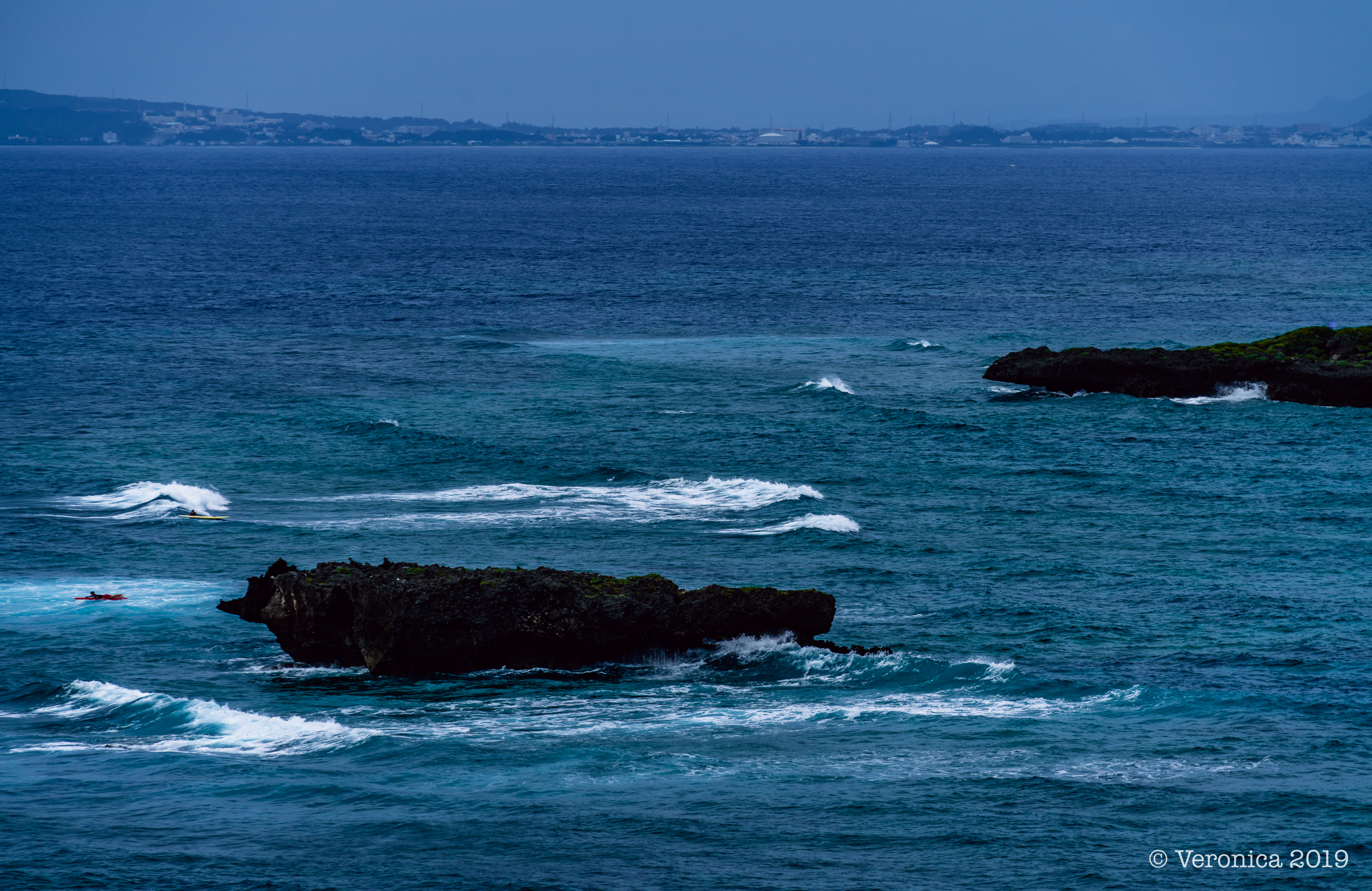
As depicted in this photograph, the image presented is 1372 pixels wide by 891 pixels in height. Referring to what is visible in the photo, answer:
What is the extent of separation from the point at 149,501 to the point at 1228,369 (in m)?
60.8

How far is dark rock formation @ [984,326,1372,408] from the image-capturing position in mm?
80562

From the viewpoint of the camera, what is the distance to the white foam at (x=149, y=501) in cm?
6256

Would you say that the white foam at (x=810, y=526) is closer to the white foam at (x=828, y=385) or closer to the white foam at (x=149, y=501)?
the white foam at (x=149, y=501)

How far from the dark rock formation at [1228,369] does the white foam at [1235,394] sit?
0.22 metres

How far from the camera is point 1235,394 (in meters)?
82.8

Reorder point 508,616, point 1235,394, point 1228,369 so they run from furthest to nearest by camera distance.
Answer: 1. point 1228,369
2. point 1235,394
3. point 508,616

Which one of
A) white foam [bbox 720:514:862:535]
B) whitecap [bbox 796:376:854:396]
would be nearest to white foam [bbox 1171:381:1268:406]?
whitecap [bbox 796:376:854:396]

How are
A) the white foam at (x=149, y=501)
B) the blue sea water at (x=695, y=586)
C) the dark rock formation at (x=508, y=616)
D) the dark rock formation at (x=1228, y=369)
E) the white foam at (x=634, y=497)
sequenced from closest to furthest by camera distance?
1. the blue sea water at (x=695, y=586)
2. the dark rock formation at (x=508, y=616)
3. the white foam at (x=634, y=497)
4. the white foam at (x=149, y=501)
5. the dark rock formation at (x=1228, y=369)

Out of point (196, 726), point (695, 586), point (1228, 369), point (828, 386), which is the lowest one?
point (196, 726)

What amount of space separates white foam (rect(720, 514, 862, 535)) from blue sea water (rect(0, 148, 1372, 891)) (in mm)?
271

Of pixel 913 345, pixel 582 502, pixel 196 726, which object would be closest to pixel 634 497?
pixel 582 502

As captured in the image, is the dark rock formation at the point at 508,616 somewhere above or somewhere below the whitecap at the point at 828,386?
below

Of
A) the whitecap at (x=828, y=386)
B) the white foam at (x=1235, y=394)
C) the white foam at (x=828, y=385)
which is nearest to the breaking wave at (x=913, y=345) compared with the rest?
the whitecap at (x=828, y=386)

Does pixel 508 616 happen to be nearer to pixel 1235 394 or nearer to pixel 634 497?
pixel 634 497
